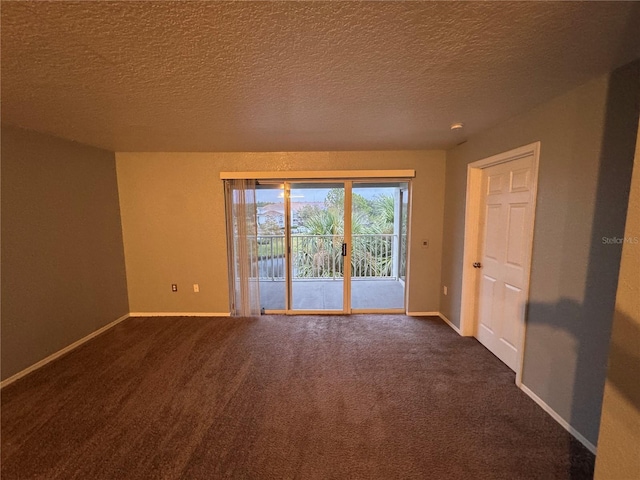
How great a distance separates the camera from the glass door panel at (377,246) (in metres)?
3.64

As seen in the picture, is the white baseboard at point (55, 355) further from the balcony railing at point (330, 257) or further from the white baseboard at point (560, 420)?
the white baseboard at point (560, 420)

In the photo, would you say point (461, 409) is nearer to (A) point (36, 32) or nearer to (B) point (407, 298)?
(B) point (407, 298)

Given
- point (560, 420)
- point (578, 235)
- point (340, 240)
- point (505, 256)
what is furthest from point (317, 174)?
point (560, 420)

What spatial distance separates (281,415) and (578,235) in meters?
2.25

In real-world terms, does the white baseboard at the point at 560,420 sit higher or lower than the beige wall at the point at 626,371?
lower

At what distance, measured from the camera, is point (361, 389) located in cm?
197

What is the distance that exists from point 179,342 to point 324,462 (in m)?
2.04

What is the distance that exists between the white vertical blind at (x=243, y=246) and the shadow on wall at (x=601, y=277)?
3020 mm

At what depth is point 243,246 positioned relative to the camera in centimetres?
328

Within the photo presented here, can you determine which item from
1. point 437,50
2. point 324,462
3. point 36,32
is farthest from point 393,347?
point 36,32

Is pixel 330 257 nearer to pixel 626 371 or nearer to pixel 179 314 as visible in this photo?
pixel 179 314

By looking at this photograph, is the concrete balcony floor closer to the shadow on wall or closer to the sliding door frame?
the sliding door frame

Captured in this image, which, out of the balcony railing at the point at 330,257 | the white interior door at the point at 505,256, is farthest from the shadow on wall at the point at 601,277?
the balcony railing at the point at 330,257

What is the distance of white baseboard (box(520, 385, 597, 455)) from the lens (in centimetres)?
147
